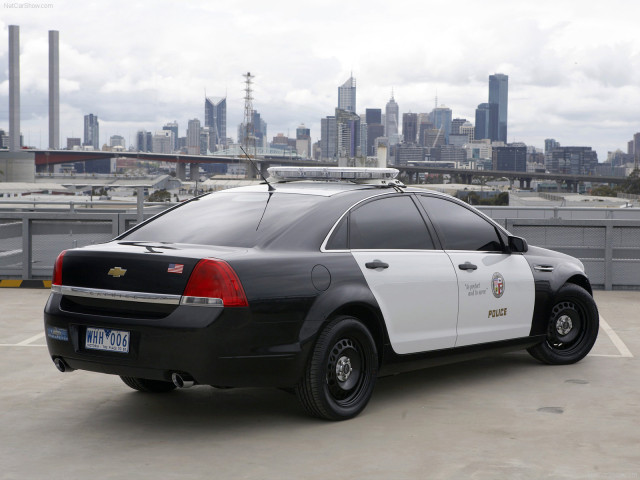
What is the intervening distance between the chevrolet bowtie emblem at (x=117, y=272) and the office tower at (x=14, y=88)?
166833mm

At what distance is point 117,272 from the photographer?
5648 millimetres

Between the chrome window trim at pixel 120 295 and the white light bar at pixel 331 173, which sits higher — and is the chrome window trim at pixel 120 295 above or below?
below

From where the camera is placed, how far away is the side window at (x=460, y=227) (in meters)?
Result: 6.98

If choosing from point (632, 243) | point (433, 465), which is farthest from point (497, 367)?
point (632, 243)

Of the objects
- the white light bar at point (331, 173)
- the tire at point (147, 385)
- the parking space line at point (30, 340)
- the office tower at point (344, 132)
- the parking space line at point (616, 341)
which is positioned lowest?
the parking space line at point (30, 340)

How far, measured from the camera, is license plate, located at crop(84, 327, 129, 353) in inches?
217

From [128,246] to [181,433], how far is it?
1176mm

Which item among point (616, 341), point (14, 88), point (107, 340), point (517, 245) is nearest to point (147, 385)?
point (107, 340)

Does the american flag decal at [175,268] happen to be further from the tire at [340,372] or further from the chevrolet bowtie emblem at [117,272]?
the tire at [340,372]

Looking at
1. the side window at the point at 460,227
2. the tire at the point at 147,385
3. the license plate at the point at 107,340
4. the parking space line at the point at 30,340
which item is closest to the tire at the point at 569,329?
the side window at the point at 460,227

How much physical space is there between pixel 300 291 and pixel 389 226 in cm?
113

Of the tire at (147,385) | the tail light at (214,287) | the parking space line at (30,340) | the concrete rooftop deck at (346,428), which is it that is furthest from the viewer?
the parking space line at (30,340)

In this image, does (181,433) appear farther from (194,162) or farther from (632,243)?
(194,162)

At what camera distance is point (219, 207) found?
6.54 m
